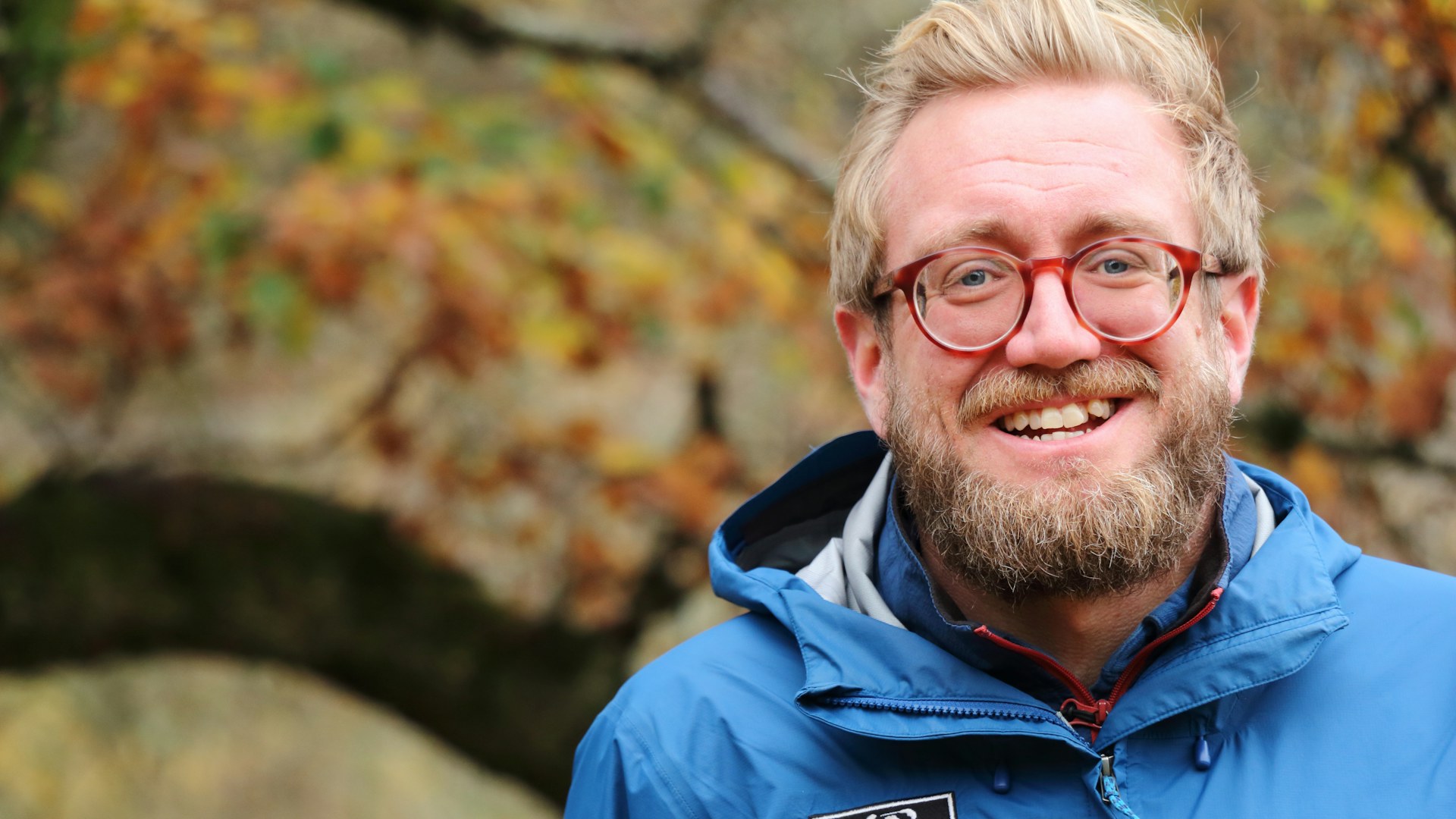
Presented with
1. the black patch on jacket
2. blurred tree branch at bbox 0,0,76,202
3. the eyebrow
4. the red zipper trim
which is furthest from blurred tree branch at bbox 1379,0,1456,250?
→ blurred tree branch at bbox 0,0,76,202

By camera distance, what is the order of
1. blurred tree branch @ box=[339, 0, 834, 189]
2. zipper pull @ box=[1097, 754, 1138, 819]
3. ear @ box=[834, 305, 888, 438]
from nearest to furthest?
zipper pull @ box=[1097, 754, 1138, 819] < ear @ box=[834, 305, 888, 438] < blurred tree branch @ box=[339, 0, 834, 189]

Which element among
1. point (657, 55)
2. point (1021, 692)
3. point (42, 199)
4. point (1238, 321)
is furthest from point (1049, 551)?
point (42, 199)

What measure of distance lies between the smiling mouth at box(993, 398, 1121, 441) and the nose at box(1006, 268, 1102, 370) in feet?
0.19

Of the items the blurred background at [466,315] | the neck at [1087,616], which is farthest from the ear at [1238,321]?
the blurred background at [466,315]

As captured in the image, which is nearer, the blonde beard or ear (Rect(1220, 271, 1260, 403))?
the blonde beard

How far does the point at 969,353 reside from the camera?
1721 mm

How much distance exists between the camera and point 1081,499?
5.49ft

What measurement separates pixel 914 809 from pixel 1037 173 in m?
0.84

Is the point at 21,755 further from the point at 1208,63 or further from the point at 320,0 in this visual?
the point at 1208,63

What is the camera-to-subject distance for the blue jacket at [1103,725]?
1.49 m

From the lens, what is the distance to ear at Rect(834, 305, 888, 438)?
77.0 inches

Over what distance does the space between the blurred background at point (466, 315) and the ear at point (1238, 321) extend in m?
1.79

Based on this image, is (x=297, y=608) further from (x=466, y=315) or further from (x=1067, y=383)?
(x=1067, y=383)

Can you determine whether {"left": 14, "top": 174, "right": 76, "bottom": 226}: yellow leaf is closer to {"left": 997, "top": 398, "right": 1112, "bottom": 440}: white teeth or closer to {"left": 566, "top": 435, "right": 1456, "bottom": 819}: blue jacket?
{"left": 566, "top": 435, "right": 1456, "bottom": 819}: blue jacket
